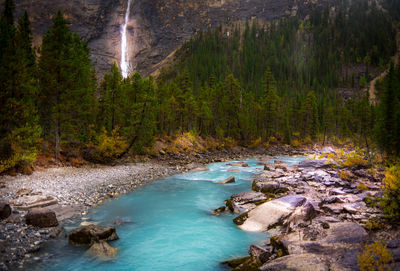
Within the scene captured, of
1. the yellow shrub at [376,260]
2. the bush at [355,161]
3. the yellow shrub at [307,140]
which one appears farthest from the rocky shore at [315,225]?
the yellow shrub at [307,140]

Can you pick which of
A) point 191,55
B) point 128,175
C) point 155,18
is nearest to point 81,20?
point 155,18

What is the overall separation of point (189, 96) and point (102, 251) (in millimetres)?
39031

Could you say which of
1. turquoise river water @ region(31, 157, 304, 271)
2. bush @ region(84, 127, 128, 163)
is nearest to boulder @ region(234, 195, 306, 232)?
turquoise river water @ region(31, 157, 304, 271)

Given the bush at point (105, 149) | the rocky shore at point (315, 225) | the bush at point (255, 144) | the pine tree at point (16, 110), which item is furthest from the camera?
the bush at point (255, 144)

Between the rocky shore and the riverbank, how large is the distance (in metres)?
6.89

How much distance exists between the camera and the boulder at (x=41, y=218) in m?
9.34

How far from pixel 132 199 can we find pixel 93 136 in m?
14.8

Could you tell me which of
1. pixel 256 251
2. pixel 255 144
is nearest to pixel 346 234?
pixel 256 251

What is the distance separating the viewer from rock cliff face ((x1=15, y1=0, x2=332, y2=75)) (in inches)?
4857

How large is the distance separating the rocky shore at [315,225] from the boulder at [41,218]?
741 cm

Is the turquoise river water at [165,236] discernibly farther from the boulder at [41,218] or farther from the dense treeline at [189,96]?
the dense treeline at [189,96]

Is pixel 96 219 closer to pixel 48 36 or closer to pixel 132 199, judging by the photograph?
pixel 132 199

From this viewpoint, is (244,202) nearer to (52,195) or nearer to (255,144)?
(52,195)

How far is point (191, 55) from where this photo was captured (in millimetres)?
121438
